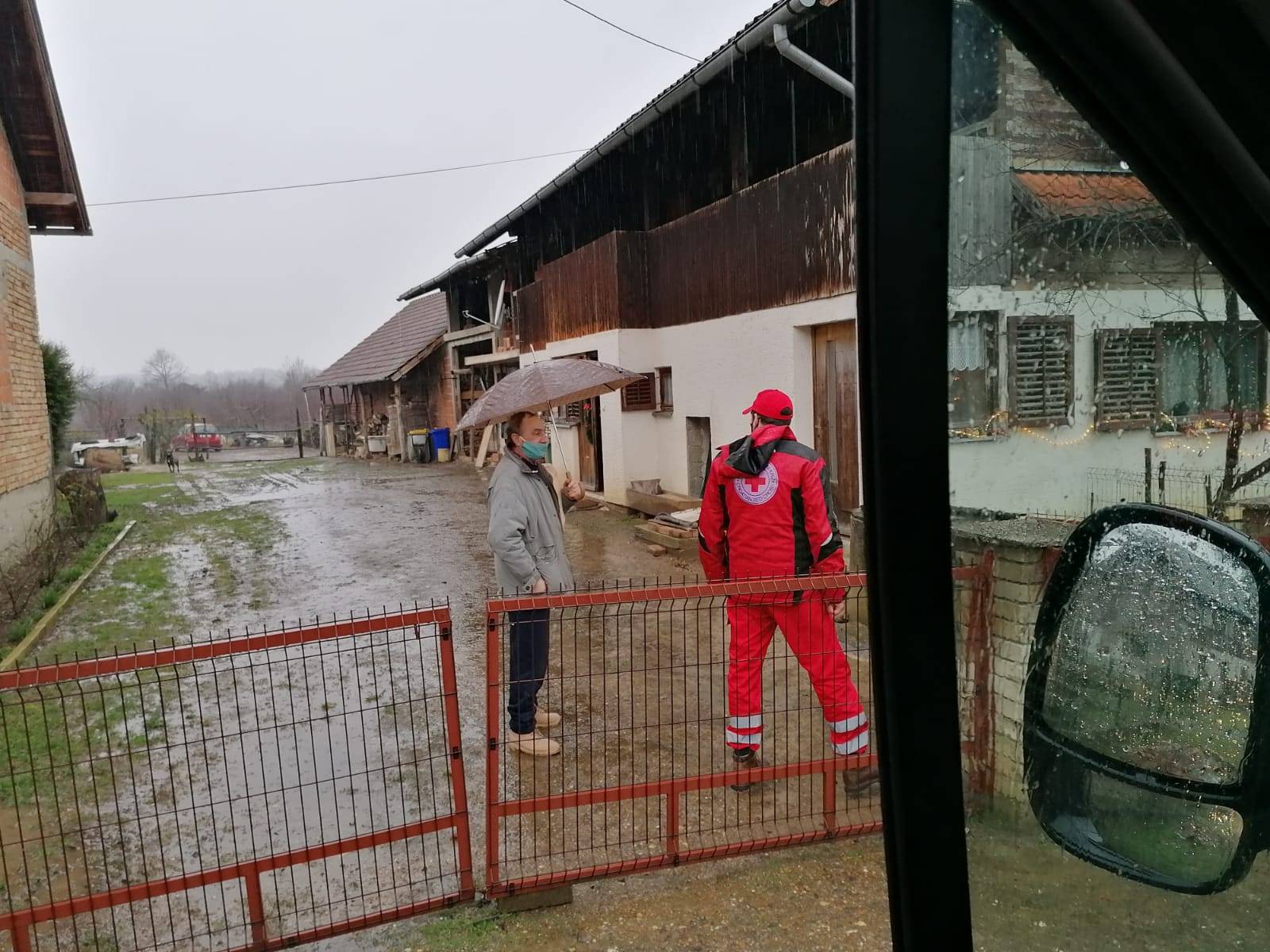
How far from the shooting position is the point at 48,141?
1120 cm

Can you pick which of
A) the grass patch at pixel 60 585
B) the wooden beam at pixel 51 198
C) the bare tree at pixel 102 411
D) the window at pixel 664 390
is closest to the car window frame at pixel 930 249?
the grass patch at pixel 60 585

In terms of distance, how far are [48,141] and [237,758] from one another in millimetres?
10429

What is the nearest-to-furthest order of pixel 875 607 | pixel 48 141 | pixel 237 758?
pixel 875 607, pixel 237 758, pixel 48 141

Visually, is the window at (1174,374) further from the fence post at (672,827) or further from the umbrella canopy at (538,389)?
the umbrella canopy at (538,389)

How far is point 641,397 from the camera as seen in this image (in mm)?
13039

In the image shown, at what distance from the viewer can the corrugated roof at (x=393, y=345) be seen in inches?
1061

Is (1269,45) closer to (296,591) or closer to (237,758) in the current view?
(237,758)

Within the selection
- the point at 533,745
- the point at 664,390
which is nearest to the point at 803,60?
the point at 664,390

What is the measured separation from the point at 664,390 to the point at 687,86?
452cm

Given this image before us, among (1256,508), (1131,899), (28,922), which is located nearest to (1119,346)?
(1256,508)

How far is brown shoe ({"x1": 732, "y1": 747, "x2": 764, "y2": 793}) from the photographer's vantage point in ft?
13.0

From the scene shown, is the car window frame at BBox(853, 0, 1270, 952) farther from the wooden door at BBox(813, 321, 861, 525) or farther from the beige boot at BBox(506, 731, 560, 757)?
the wooden door at BBox(813, 321, 861, 525)

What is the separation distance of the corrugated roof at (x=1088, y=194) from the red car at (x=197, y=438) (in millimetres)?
40199

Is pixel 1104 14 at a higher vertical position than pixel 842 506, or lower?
higher
